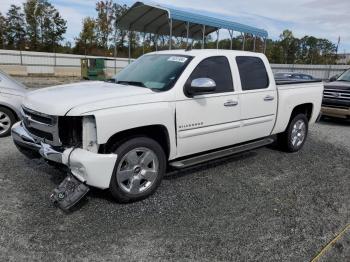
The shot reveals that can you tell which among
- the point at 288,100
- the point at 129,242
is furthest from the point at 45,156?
the point at 288,100

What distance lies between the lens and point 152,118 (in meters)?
4.14

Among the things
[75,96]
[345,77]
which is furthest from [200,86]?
[345,77]

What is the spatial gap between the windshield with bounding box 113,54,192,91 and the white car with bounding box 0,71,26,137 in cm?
272

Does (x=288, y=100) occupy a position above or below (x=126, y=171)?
above

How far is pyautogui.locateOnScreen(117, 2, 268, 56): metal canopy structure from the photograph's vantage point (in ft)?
46.1

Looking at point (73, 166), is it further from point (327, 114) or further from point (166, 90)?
point (327, 114)

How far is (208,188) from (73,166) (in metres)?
1.89

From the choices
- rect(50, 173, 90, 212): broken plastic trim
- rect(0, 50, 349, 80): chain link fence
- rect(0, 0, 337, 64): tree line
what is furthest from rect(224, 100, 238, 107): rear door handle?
rect(0, 0, 337, 64): tree line

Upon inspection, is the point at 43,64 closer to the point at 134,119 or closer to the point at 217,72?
the point at 217,72

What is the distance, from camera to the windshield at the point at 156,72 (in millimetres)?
4602

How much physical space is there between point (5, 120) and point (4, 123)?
0.08 metres

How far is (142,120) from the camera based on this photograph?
4051mm

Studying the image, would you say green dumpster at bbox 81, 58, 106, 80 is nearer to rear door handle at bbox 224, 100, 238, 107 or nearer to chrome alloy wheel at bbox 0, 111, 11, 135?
chrome alloy wheel at bbox 0, 111, 11, 135

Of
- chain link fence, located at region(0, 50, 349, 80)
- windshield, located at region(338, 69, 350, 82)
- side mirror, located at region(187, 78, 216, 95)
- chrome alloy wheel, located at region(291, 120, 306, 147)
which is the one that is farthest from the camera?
chain link fence, located at region(0, 50, 349, 80)
